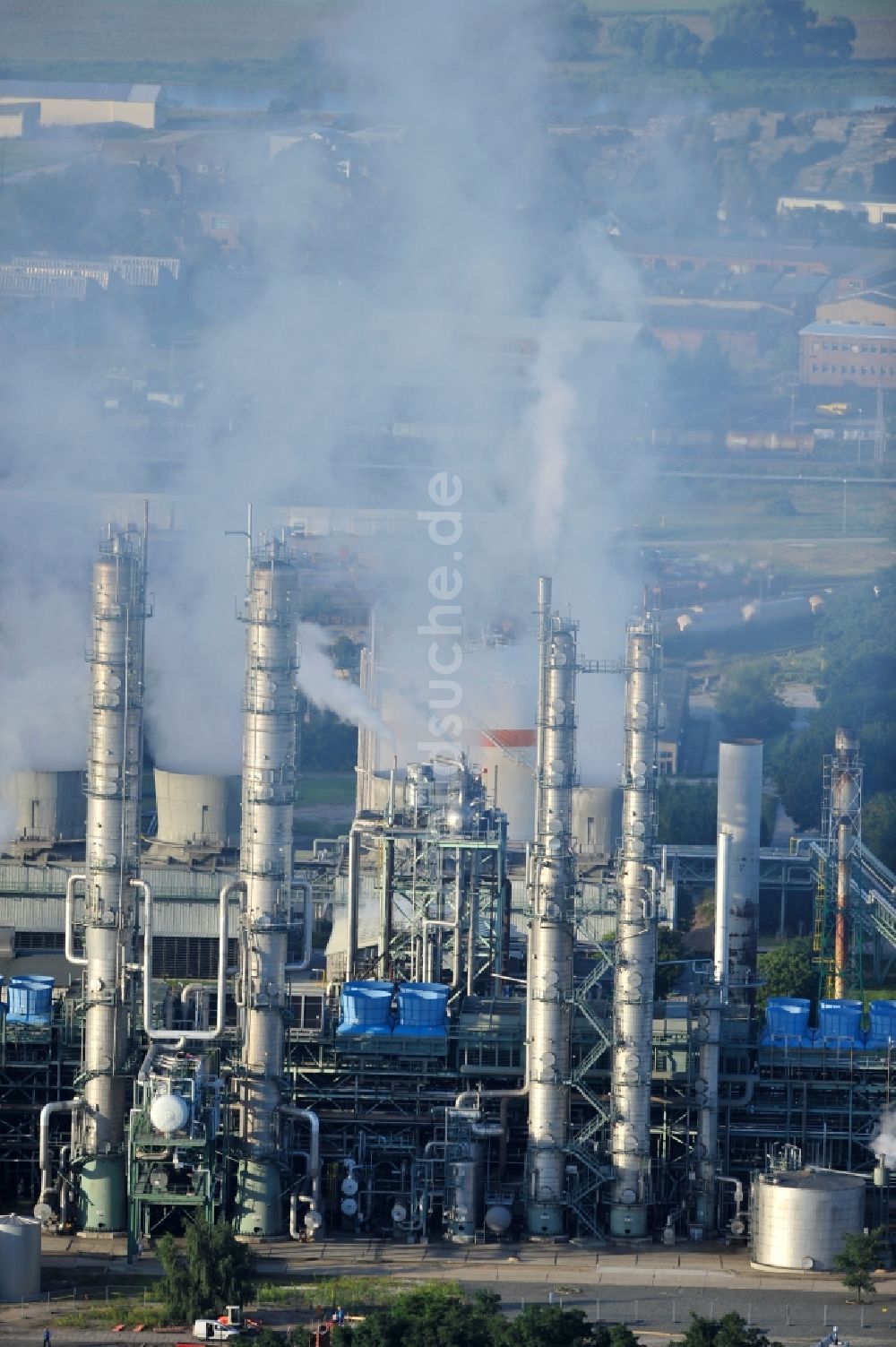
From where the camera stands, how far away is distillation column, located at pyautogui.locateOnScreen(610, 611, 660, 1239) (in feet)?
145

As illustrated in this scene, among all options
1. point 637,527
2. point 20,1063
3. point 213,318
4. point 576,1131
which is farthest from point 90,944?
point 213,318

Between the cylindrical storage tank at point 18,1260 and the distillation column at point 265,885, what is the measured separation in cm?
391

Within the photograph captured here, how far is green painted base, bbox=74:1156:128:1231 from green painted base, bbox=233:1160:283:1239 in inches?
62.1

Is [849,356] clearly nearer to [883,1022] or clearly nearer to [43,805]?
[43,805]

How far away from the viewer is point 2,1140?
150ft

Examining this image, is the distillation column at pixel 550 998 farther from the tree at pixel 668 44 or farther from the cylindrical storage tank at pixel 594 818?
the tree at pixel 668 44

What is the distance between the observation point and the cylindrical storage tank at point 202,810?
59.6 metres

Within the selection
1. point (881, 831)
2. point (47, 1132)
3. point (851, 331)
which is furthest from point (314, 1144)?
point (851, 331)

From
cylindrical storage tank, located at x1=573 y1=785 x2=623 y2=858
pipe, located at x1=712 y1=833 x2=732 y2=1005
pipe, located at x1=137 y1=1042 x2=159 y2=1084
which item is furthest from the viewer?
cylindrical storage tank, located at x1=573 y1=785 x2=623 y2=858

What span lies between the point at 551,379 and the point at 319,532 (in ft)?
49.0

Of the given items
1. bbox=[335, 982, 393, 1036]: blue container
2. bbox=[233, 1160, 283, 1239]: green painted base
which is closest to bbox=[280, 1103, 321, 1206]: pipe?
bbox=[233, 1160, 283, 1239]: green painted base

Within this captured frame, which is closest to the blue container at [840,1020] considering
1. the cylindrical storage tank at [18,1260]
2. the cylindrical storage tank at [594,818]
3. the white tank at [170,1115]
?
the white tank at [170,1115]

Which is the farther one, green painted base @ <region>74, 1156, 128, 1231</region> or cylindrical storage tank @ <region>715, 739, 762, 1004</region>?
cylindrical storage tank @ <region>715, 739, 762, 1004</region>

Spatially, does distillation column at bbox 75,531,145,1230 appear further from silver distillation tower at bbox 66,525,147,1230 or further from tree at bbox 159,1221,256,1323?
tree at bbox 159,1221,256,1323
